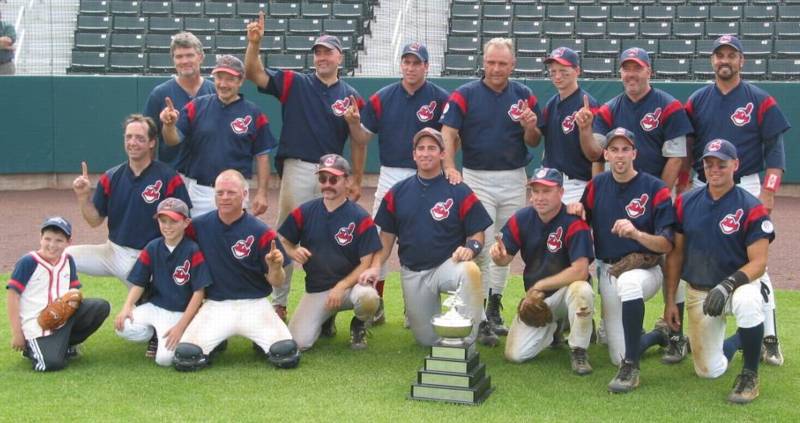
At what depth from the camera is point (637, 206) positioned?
636 cm

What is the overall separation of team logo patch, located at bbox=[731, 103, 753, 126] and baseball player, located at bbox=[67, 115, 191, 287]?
3703mm

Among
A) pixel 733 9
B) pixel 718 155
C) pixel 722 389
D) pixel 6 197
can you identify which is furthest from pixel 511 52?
pixel 733 9

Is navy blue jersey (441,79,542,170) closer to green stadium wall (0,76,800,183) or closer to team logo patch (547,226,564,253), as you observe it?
team logo patch (547,226,564,253)

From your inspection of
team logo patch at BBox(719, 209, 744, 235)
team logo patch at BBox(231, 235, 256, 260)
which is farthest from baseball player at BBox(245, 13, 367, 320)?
team logo patch at BBox(719, 209, 744, 235)

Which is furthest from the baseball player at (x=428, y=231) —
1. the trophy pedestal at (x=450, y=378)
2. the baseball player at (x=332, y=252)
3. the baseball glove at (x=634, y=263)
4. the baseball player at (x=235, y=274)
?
the trophy pedestal at (x=450, y=378)

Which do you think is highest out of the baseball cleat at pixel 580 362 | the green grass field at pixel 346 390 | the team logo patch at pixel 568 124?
the team logo patch at pixel 568 124

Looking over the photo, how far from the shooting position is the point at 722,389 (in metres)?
6.00

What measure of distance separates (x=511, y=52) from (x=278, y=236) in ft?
6.88

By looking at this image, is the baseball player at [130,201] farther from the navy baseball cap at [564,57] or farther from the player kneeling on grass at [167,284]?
the navy baseball cap at [564,57]

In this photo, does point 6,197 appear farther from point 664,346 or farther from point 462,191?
point 664,346

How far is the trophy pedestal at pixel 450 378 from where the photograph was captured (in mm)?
5625

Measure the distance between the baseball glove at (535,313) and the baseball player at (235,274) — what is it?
1443mm

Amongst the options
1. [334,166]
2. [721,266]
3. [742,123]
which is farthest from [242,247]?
[742,123]

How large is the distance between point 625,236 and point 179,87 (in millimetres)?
3481
